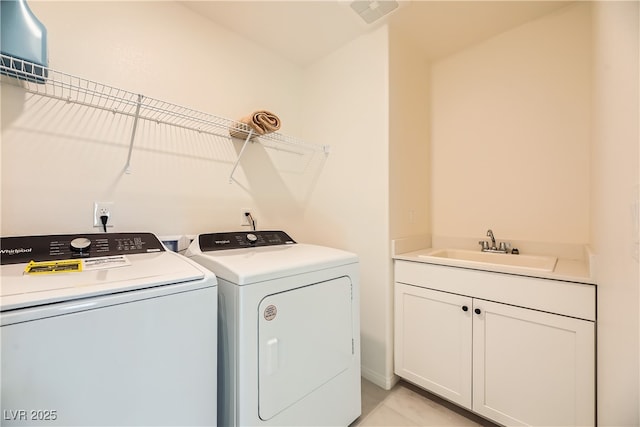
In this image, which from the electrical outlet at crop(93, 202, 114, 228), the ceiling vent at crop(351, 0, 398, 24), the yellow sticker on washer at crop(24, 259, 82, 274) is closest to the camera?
the yellow sticker on washer at crop(24, 259, 82, 274)

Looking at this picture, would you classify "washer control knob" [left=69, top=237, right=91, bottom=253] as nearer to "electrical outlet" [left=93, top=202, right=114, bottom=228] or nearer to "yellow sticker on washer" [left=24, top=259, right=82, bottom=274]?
"yellow sticker on washer" [left=24, top=259, right=82, bottom=274]

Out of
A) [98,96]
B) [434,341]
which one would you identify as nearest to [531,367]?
[434,341]

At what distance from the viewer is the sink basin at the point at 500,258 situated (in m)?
1.66

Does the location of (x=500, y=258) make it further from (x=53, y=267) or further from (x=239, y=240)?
(x=53, y=267)

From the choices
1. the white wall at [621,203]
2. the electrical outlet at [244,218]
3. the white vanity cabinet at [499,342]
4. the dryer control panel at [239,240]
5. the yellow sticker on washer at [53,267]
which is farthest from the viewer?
the electrical outlet at [244,218]

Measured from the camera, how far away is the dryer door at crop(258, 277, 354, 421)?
108 cm

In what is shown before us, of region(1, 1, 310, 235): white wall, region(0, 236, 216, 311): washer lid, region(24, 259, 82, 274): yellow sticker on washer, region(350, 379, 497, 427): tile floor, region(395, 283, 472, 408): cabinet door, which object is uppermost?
region(1, 1, 310, 235): white wall

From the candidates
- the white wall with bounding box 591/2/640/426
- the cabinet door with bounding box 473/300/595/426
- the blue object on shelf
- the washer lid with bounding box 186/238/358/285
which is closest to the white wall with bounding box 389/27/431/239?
the washer lid with bounding box 186/238/358/285

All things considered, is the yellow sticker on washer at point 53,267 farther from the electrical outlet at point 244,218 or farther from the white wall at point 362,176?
the white wall at point 362,176

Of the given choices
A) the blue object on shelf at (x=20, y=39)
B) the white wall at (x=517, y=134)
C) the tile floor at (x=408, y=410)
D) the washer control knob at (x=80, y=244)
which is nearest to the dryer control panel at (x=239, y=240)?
the washer control knob at (x=80, y=244)

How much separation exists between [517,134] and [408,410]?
2.05 m

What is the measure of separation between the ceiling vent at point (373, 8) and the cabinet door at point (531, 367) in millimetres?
1895

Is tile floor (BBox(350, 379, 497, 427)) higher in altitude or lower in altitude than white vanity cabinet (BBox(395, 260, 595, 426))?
lower

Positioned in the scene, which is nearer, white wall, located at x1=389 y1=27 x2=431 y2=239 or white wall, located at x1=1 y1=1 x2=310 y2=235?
white wall, located at x1=1 y1=1 x2=310 y2=235
